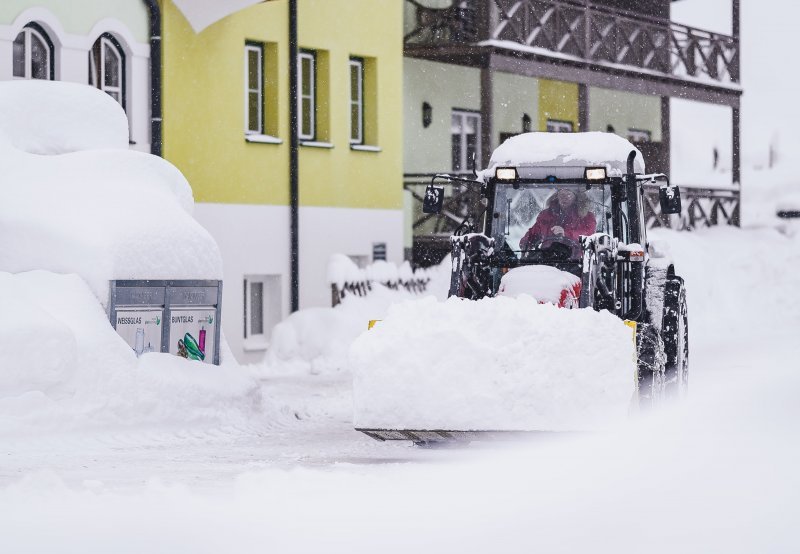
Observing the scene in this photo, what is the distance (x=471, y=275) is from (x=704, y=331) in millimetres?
13941

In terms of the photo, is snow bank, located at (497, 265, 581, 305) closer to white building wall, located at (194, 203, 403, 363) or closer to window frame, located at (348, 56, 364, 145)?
white building wall, located at (194, 203, 403, 363)

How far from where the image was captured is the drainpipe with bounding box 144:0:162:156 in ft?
67.4

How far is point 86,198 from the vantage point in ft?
49.1

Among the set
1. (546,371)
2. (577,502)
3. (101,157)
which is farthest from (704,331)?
(577,502)

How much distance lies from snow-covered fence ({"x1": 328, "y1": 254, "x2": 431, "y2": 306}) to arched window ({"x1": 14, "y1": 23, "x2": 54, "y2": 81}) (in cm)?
522

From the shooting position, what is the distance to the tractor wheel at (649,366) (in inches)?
513

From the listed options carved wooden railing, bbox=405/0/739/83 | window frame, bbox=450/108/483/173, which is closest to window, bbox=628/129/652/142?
carved wooden railing, bbox=405/0/739/83

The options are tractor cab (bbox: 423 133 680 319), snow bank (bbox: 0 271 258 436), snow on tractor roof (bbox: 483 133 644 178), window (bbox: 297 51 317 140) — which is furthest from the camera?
window (bbox: 297 51 317 140)

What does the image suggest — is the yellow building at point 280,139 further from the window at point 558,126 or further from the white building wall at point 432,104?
the window at point 558,126

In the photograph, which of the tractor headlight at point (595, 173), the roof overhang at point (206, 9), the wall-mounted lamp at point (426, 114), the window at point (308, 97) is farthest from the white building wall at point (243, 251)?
the tractor headlight at point (595, 173)

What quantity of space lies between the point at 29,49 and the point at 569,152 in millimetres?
7725

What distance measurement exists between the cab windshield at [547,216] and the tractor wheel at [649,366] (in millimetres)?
907

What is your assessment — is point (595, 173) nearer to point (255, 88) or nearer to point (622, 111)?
point (255, 88)

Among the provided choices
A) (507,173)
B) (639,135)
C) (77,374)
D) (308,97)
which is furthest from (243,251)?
(639,135)
